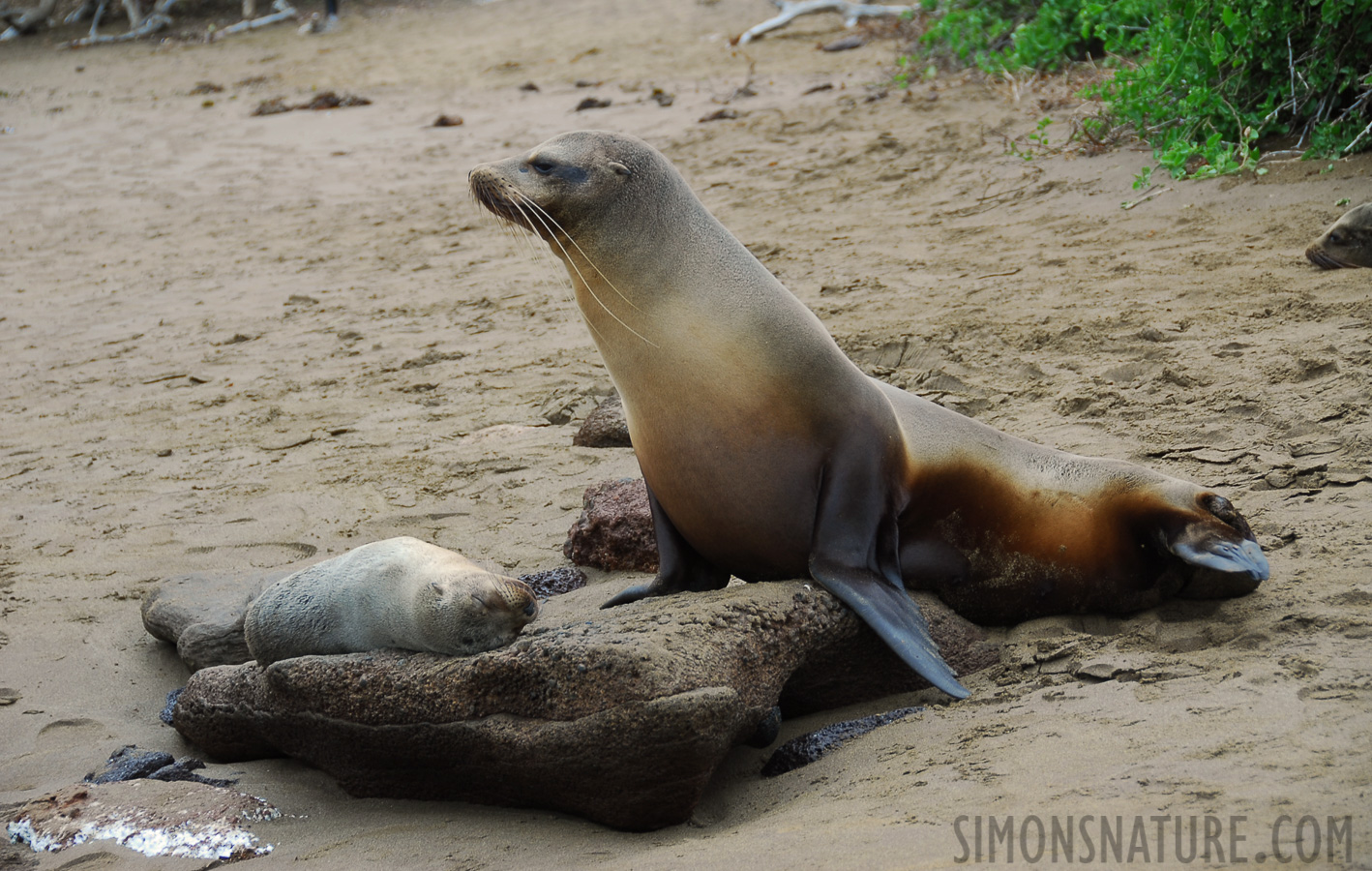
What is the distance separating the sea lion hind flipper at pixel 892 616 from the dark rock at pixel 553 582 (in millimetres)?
1126

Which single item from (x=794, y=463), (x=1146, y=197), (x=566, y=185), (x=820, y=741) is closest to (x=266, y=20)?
(x=1146, y=197)

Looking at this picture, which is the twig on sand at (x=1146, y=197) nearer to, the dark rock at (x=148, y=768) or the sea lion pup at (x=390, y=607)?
the sea lion pup at (x=390, y=607)

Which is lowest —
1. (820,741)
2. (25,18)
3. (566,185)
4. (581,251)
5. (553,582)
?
(553,582)

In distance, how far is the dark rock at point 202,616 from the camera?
3.68 m

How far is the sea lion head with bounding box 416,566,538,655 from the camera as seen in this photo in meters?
2.85

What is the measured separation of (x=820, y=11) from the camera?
52.4 feet

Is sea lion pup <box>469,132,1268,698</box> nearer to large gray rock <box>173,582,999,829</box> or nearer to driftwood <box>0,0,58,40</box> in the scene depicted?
large gray rock <box>173,582,999,829</box>

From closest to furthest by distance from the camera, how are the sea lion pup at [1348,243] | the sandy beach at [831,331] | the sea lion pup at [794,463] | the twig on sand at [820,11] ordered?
the sandy beach at [831,331] < the sea lion pup at [794,463] < the sea lion pup at [1348,243] < the twig on sand at [820,11]

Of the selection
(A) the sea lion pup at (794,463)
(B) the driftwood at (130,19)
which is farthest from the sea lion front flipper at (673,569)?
(B) the driftwood at (130,19)

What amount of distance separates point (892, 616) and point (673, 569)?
0.71 m

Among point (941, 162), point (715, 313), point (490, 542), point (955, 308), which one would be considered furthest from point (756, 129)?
point (715, 313)

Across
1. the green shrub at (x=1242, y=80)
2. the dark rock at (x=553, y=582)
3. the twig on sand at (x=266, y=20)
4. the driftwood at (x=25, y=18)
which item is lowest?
the dark rock at (x=553, y=582)

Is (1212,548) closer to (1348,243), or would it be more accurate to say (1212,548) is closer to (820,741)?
(820,741)

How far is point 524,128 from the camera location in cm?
1204
